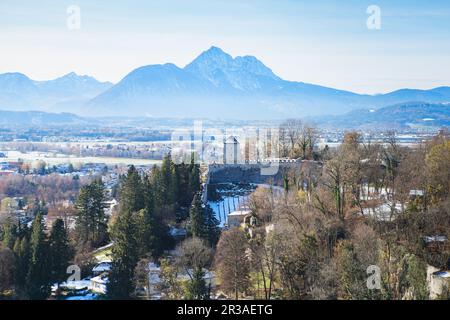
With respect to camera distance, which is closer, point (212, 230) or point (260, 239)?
point (260, 239)

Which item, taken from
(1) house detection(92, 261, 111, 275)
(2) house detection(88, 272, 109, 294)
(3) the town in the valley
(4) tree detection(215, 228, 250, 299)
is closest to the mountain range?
(3) the town in the valley

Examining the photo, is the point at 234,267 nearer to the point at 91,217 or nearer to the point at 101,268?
the point at 101,268

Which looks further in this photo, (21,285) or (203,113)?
(203,113)

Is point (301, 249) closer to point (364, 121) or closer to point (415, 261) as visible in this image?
point (415, 261)

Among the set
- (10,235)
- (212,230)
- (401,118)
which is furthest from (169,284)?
(401,118)

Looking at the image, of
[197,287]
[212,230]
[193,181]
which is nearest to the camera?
[197,287]
